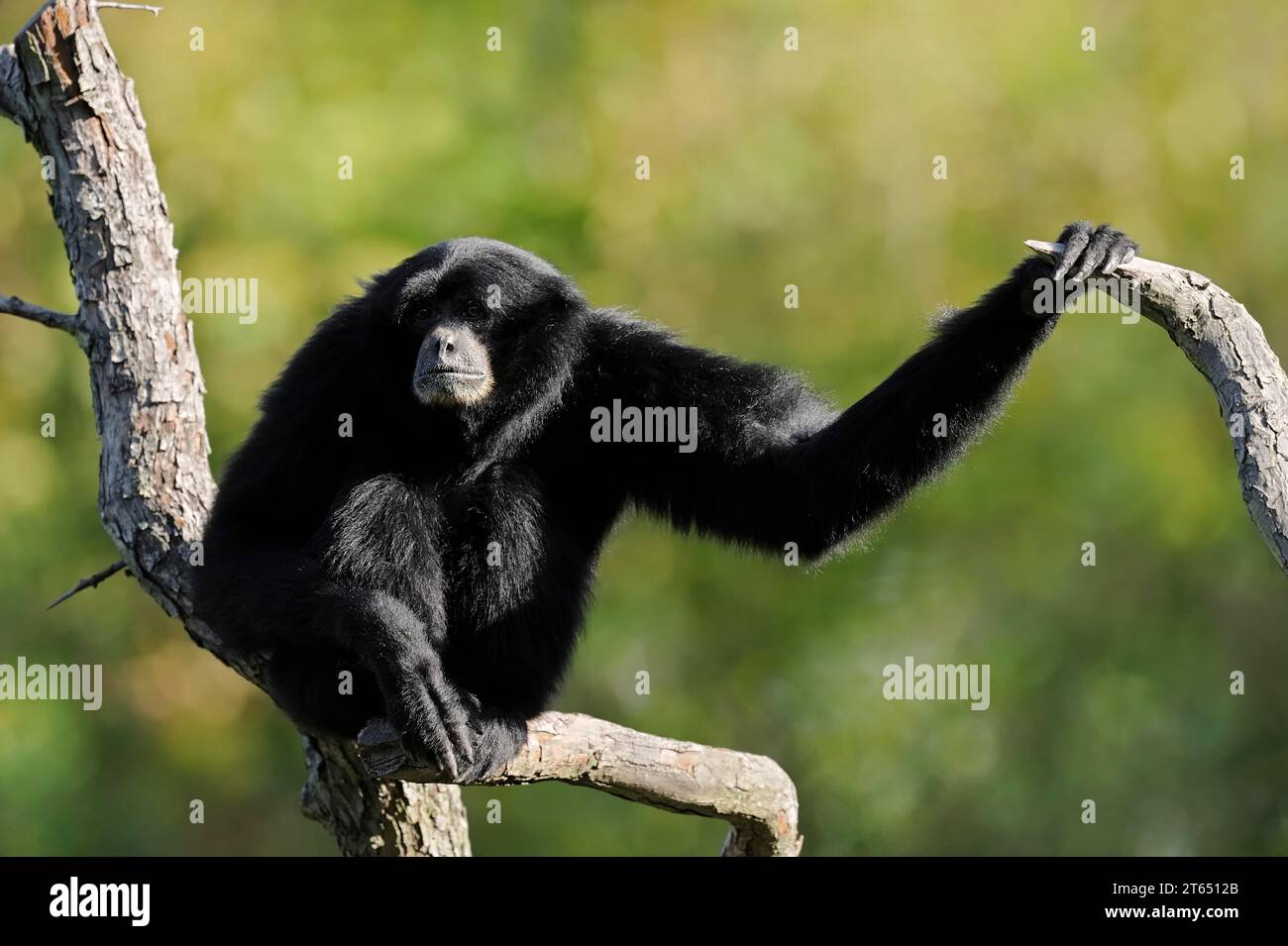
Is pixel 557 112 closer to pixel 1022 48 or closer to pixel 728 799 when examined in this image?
pixel 1022 48

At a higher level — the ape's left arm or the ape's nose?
the ape's nose

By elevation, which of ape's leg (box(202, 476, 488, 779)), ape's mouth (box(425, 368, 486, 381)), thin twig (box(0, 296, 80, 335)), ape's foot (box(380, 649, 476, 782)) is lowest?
ape's foot (box(380, 649, 476, 782))

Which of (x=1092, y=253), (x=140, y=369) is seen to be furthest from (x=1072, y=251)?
(x=140, y=369)

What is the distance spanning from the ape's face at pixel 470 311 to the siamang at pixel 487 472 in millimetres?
10

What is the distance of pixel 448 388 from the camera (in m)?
5.83

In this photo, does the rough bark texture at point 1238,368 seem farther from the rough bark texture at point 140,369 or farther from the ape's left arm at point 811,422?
the rough bark texture at point 140,369

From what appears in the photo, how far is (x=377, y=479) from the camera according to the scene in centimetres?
580

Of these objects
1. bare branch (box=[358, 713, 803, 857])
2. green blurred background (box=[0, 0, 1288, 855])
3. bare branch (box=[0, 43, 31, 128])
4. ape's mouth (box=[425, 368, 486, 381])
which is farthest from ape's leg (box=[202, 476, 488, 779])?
green blurred background (box=[0, 0, 1288, 855])

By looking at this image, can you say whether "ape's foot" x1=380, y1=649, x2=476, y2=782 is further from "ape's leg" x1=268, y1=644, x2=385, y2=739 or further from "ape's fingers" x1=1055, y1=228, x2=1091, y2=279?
"ape's fingers" x1=1055, y1=228, x2=1091, y2=279

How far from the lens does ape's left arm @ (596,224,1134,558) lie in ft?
17.3

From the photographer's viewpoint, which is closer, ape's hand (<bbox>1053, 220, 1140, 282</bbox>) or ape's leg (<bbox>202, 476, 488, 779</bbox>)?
ape's hand (<bbox>1053, 220, 1140, 282</bbox>)

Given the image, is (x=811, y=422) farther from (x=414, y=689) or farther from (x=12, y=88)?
(x=12, y=88)

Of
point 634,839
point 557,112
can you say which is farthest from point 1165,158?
point 634,839

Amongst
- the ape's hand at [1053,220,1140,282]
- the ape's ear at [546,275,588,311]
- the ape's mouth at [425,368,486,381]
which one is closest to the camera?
the ape's hand at [1053,220,1140,282]
